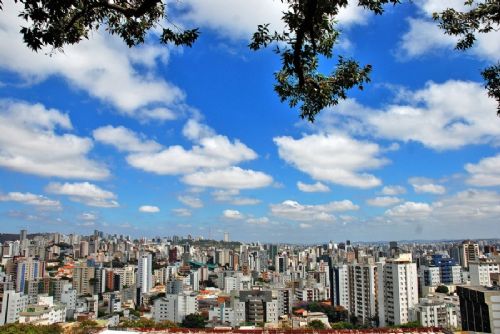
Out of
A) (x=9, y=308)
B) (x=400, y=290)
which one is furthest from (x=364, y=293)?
(x=9, y=308)

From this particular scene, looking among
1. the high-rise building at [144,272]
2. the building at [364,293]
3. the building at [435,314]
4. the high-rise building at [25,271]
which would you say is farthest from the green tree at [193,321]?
the high-rise building at [25,271]

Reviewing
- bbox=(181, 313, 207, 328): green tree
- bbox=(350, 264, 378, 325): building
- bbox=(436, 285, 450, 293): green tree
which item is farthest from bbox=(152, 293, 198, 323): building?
bbox=(436, 285, 450, 293): green tree

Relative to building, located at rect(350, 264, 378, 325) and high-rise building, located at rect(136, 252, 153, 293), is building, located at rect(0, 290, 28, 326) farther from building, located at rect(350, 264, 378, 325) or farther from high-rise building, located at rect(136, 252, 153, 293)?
building, located at rect(350, 264, 378, 325)

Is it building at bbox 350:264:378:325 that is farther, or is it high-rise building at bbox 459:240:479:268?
high-rise building at bbox 459:240:479:268

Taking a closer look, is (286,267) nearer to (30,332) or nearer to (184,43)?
(30,332)

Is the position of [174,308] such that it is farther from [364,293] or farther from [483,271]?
[483,271]

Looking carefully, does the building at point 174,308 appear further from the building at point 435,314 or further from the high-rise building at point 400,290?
the building at point 435,314
